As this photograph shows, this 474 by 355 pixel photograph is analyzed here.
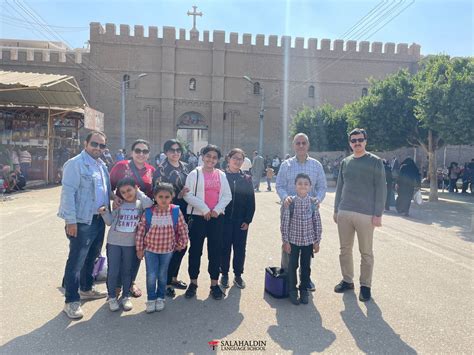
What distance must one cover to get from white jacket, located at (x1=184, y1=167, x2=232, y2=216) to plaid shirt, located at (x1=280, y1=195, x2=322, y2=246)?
27.2 inches

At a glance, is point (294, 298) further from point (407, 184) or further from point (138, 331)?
point (407, 184)

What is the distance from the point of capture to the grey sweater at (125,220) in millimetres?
3859

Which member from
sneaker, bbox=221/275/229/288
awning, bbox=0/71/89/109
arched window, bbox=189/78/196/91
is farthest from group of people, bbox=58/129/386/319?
arched window, bbox=189/78/196/91

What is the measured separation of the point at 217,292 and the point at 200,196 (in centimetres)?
110

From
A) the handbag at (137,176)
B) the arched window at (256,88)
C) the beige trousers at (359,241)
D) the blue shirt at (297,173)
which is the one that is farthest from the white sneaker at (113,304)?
the arched window at (256,88)

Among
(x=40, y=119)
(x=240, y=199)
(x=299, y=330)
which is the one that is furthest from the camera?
(x=40, y=119)

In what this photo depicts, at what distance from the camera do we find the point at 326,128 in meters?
28.5

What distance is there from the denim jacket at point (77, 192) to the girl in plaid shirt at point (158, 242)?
0.54 meters

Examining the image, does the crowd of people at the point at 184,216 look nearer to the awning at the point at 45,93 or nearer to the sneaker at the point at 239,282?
the sneaker at the point at 239,282

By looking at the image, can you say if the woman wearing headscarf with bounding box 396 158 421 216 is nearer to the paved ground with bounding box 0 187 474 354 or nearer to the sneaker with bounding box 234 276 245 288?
the paved ground with bounding box 0 187 474 354

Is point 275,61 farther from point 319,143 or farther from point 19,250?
point 19,250

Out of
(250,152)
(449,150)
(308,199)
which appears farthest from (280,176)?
(449,150)

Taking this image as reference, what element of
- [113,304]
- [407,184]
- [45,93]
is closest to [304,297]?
[113,304]

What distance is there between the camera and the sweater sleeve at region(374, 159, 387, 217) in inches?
172
